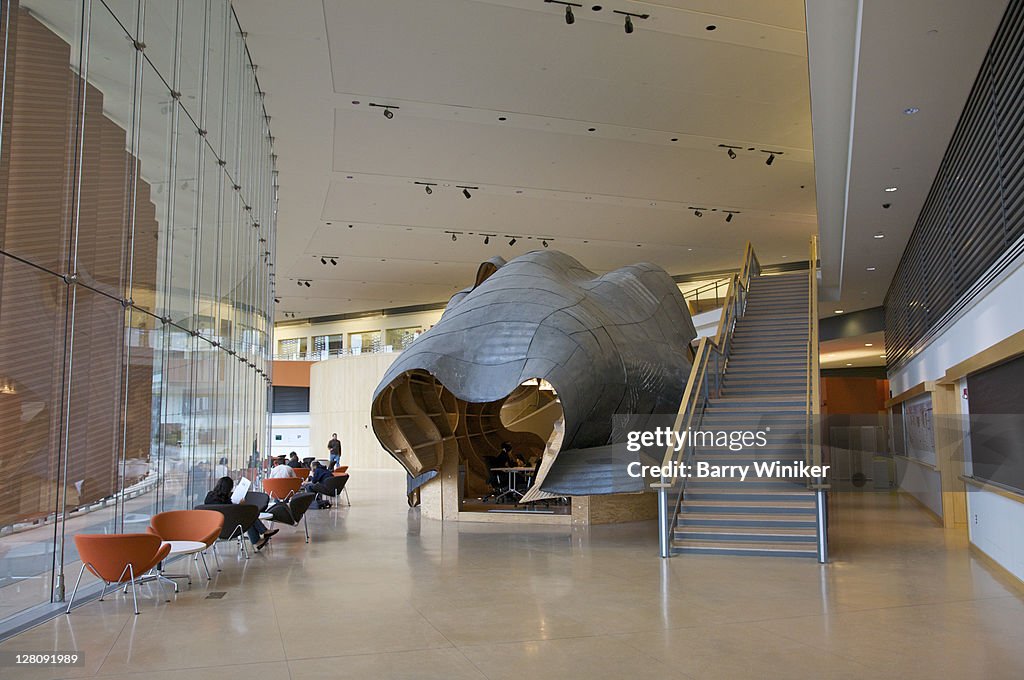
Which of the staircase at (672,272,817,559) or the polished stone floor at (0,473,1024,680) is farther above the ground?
the staircase at (672,272,817,559)

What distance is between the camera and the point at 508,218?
20812 mm

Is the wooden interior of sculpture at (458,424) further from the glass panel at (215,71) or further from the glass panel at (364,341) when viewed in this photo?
the glass panel at (364,341)

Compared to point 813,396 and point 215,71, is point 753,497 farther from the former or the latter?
point 215,71

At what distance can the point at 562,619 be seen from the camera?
577 centimetres

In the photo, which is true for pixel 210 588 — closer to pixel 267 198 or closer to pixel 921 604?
pixel 921 604

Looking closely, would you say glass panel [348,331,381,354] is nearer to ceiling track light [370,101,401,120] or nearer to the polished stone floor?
ceiling track light [370,101,401,120]

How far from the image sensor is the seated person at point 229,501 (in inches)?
345

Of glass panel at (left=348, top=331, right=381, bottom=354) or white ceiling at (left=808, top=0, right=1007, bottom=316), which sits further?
glass panel at (left=348, top=331, right=381, bottom=354)

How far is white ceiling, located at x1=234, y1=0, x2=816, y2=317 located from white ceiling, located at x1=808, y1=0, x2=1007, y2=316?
175 cm

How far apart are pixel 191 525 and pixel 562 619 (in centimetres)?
373

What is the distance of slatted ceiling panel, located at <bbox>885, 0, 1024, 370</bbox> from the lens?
7.02 m

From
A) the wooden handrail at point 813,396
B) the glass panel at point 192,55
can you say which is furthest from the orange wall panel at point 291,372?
the glass panel at point 192,55

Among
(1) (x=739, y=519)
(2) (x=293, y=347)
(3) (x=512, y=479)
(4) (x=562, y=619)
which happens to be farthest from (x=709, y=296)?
(2) (x=293, y=347)

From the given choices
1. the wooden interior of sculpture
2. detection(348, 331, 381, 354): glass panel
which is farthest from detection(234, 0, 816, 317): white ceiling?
detection(348, 331, 381, 354): glass panel
